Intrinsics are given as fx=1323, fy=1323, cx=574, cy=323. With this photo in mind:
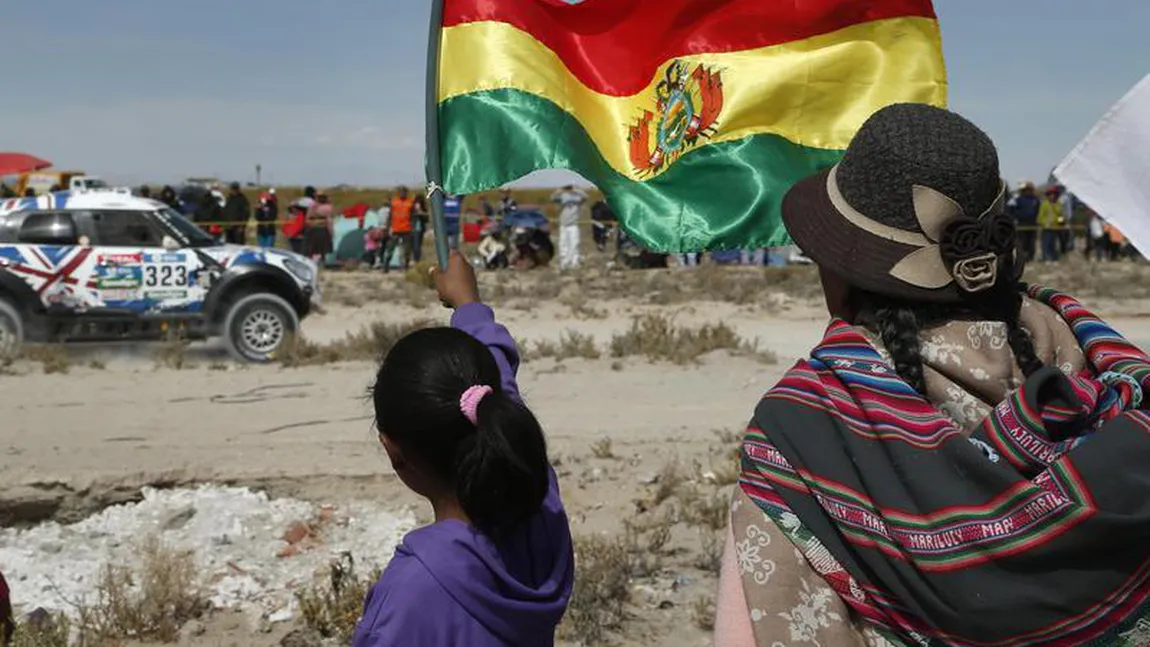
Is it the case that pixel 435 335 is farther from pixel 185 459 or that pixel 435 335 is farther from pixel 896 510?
pixel 185 459

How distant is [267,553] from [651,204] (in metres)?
4.14

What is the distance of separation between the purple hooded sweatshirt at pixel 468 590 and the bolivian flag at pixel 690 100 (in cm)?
144

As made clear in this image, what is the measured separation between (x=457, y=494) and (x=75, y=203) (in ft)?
42.1

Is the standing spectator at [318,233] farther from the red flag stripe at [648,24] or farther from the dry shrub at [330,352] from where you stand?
the red flag stripe at [648,24]

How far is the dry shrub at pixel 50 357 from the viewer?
43.3ft

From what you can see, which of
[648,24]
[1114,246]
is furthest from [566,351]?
[1114,246]

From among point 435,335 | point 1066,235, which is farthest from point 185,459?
point 1066,235

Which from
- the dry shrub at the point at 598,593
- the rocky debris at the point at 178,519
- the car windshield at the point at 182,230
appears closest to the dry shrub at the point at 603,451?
the dry shrub at the point at 598,593

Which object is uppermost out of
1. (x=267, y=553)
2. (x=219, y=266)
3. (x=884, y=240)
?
(x=884, y=240)

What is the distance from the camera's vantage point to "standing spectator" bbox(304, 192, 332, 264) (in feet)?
95.4

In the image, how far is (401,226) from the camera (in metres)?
27.6

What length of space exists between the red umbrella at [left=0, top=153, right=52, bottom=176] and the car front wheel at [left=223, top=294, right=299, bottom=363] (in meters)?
27.1

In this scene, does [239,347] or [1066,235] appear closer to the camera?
[239,347]

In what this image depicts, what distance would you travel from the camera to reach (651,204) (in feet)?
13.6
